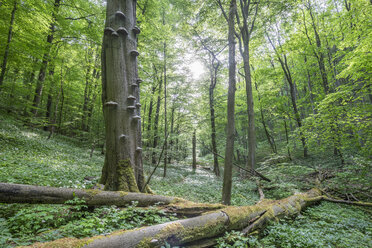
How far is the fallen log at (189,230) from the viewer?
5.39ft

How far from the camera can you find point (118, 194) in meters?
2.97

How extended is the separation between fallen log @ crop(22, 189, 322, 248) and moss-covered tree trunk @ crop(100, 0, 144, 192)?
1720 mm

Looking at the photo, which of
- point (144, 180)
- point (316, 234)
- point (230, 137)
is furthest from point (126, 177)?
point (316, 234)

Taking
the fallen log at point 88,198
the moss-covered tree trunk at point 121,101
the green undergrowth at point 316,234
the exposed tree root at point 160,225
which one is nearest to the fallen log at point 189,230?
the exposed tree root at point 160,225

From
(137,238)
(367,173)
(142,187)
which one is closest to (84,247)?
(137,238)

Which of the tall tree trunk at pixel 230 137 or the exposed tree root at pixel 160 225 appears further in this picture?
the tall tree trunk at pixel 230 137

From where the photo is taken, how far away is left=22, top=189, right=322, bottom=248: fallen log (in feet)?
5.39

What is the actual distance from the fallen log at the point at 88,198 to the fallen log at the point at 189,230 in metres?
0.46

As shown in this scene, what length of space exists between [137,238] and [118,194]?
4.33ft

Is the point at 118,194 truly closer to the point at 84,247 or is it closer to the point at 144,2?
the point at 84,247

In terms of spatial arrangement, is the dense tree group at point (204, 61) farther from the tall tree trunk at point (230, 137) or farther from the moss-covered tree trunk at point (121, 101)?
the moss-covered tree trunk at point (121, 101)

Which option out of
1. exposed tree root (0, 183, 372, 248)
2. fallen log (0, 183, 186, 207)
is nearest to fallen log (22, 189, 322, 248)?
exposed tree root (0, 183, 372, 248)

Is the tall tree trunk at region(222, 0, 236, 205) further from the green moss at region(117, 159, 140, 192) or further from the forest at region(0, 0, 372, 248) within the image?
the green moss at region(117, 159, 140, 192)

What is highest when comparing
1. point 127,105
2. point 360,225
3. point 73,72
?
point 73,72
